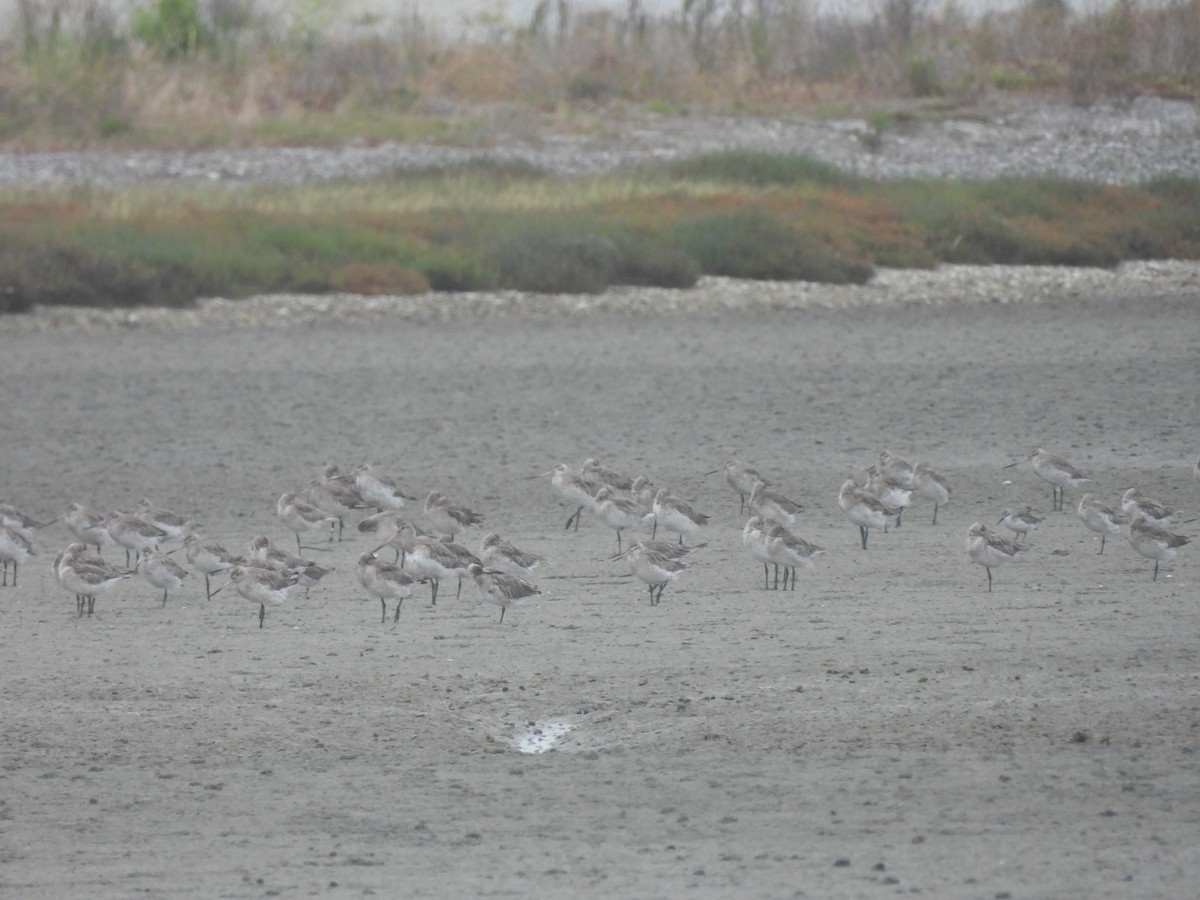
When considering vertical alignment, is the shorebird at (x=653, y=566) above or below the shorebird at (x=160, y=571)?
above

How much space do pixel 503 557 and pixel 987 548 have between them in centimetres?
319

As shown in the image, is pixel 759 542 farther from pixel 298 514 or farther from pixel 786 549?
pixel 298 514

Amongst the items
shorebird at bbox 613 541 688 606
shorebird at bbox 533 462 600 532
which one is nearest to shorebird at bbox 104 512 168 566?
shorebird at bbox 533 462 600 532

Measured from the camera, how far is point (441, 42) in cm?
5800

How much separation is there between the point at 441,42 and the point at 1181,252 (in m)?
33.7

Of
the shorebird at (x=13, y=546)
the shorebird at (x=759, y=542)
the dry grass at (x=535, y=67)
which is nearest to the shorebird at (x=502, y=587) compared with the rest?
the shorebird at (x=759, y=542)

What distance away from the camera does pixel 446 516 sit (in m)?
15.1

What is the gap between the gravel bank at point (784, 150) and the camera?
36688mm

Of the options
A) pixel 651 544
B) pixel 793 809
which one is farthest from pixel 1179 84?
pixel 793 809

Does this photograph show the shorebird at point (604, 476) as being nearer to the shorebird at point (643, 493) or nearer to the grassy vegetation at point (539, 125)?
the shorebird at point (643, 493)

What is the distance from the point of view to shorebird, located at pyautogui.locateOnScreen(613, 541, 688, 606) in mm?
12391

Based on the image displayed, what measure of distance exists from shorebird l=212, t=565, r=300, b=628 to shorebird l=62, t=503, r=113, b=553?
258 centimetres

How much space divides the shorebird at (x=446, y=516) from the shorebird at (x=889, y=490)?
10.2ft

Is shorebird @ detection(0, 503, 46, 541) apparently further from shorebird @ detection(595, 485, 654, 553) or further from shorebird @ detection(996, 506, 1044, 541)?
shorebird @ detection(996, 506, 1044, 541)
